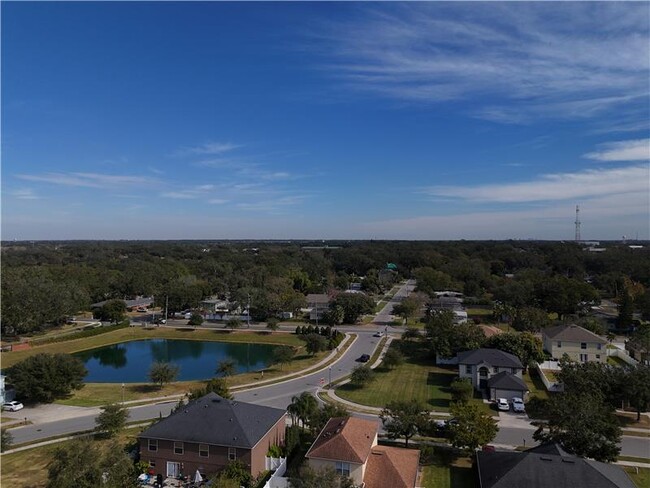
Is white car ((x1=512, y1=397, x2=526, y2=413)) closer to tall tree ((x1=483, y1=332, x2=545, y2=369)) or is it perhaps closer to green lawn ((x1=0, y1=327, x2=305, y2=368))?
tall tree ((x1=483, y1=332, x2=545, y2=369))

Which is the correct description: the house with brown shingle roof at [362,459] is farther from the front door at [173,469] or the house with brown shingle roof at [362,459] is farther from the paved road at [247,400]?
the paved road at [247,400]

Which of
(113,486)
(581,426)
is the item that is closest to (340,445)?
(113,486)

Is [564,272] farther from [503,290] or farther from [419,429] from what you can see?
[419,429]

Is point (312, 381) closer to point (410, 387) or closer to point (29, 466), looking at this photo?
point (410, 387)

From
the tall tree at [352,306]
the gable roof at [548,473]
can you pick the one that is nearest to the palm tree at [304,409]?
the gable roof at [548,473]

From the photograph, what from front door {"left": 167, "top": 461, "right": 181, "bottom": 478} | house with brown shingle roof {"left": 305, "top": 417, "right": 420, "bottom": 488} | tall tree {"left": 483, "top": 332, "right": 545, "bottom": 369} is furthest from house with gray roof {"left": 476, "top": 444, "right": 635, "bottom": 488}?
tall tree {"left": 483, "top": 332, "right": 545, "bottom": 369}

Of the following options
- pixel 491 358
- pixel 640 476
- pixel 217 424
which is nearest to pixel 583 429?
pixel 640 476

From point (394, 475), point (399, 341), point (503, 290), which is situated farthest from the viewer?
point (503, 290)
